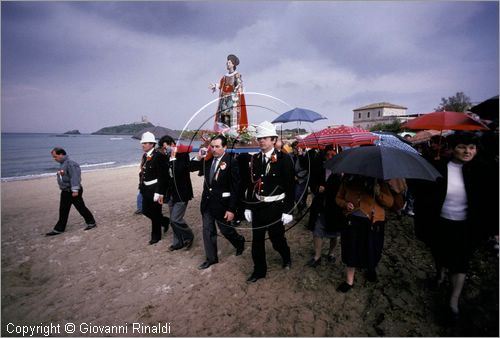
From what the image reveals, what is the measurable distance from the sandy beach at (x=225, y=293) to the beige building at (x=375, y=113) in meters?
72.2

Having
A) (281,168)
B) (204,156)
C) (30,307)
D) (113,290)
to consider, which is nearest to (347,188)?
(281,168)

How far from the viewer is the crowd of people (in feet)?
9.43

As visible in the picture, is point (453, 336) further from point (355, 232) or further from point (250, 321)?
point (250, 321)

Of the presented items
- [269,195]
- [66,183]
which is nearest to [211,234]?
[269,195]

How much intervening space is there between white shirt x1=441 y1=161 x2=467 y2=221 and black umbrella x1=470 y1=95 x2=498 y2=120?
1321mm

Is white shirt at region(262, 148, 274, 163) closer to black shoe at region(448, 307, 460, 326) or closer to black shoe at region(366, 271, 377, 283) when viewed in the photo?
black shoe at region(366, 271, 377, 283)

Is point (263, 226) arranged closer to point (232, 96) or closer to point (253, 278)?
point (253, 278)

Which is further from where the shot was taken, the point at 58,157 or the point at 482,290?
A: the point at 58,157

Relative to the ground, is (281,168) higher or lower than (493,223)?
higher

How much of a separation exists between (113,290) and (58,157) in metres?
4.41

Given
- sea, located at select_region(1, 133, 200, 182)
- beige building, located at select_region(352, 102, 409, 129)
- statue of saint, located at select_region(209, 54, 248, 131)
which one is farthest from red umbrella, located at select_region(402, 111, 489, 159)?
beige building, located at select_region(352, 102, 409, 129)

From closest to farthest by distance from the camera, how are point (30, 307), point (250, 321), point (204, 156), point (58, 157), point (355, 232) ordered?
point (250, 321) → point (355, 232) → point (30, 307) → point (204, 156) → point (58, 157)

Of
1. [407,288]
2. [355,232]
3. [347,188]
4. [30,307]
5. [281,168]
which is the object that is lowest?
[30,307]

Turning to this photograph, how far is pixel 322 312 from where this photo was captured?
3.32 metres
